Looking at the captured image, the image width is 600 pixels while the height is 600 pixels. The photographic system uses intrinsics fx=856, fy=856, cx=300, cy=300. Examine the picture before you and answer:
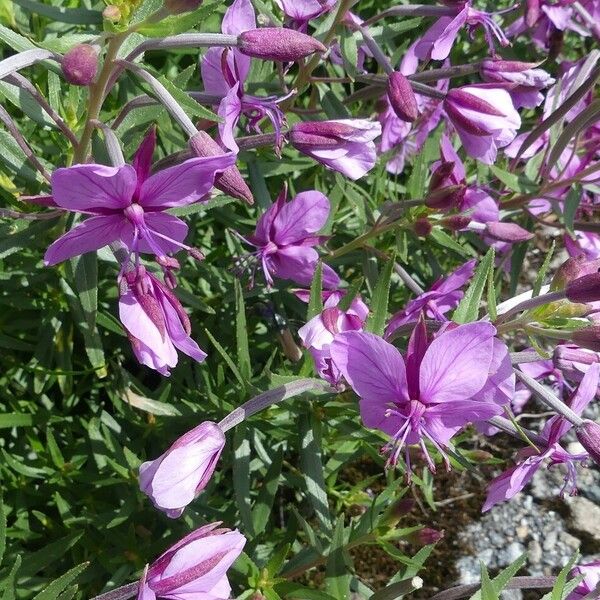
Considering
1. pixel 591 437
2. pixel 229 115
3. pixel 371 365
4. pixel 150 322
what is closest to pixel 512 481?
pixel 591 437

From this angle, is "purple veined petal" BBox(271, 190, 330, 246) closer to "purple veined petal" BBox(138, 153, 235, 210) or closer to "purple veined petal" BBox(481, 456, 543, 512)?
"purple veined petal" BBox(138, 153, 235, 210)

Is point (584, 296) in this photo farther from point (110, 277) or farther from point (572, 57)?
point (572, 57)

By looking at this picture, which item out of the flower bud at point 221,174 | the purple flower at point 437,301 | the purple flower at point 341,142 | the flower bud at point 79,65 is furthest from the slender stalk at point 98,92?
the purple flower at point 437,301

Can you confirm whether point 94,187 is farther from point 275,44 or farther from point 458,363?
point 458,363

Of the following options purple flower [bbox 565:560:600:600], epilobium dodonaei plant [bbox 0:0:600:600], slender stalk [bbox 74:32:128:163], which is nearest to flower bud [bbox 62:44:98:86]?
epilobium dodonaei plant [bbox 0:0:600:600]

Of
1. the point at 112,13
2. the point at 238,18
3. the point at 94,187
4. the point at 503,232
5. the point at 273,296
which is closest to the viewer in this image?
the point at 94,187

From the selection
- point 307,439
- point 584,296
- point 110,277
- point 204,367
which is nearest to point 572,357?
point 584,296
